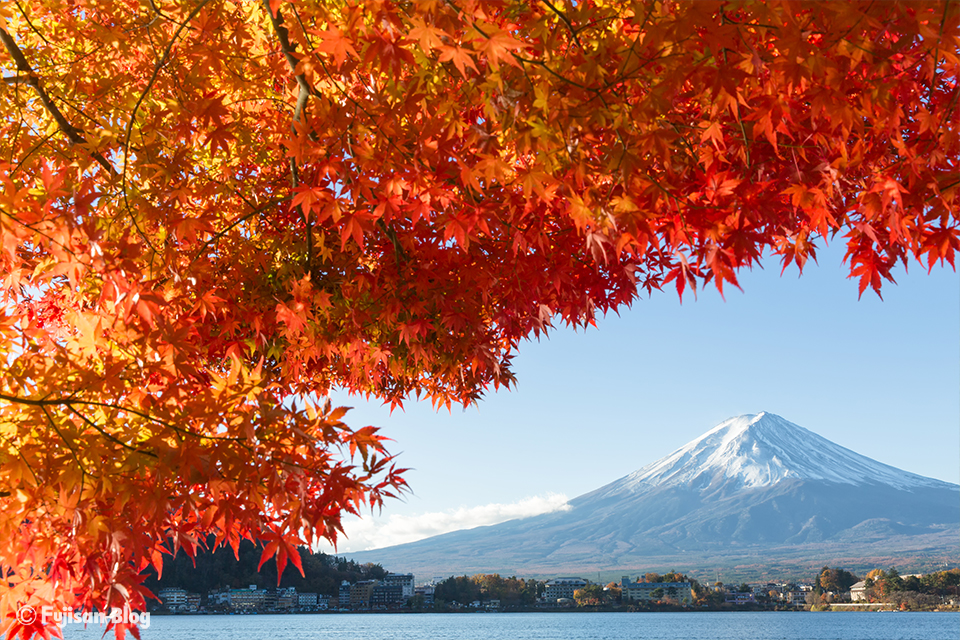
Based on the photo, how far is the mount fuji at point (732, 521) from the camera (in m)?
152

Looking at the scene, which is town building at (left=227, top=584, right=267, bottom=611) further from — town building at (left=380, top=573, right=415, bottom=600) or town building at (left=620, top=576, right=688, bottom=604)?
town building at (left=620, top=576, right=688, bottom=604)

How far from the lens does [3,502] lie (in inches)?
106

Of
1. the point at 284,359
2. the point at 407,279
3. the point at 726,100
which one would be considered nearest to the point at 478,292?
the point at 407,279

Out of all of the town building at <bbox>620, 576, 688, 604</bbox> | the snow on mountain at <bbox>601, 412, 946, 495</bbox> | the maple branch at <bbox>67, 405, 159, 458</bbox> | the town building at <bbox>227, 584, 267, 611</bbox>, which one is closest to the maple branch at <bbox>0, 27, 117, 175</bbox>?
the maple branch at <bbox>67, 405, 159, 458</bbox>

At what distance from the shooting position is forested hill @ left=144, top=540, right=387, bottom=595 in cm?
5609

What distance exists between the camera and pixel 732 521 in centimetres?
17462

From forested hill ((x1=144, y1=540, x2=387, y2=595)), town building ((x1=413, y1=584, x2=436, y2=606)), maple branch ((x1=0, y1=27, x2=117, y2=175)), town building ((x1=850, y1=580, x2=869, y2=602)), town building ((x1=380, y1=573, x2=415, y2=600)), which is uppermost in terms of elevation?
maple branch ((x1=0, y1=27, x2=117, y2=175))

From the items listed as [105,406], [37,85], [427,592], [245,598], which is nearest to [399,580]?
[427,592]

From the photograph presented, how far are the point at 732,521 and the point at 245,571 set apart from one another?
142636 mm

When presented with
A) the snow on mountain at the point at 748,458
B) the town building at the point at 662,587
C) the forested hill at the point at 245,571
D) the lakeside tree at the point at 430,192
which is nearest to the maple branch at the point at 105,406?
the lakeside tree at the point at 430,192

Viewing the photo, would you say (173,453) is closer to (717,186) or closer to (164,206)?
(164,206)

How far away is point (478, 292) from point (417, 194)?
1733 mm

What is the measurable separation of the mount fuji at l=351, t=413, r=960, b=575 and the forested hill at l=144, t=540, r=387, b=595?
40.1 metres

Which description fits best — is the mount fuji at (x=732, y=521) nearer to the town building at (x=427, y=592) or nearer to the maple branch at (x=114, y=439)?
the town building at (x=427, y=592)
